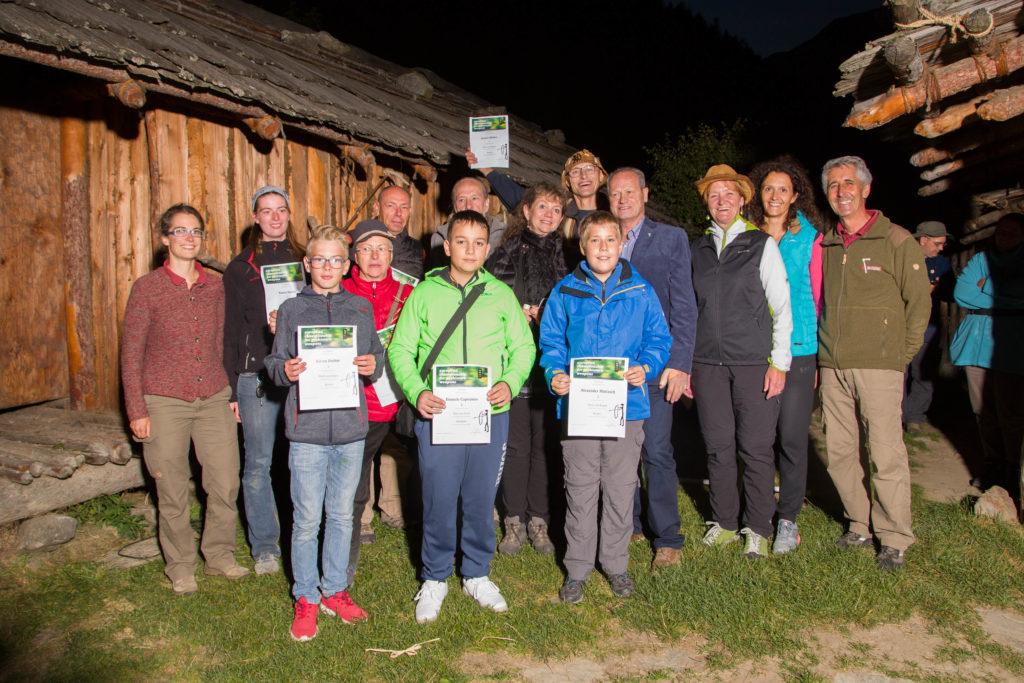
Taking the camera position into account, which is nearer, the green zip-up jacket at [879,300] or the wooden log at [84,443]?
the green zip-up jacket at [879,300]

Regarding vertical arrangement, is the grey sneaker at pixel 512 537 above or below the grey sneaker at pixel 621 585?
above

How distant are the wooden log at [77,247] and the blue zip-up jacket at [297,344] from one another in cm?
251

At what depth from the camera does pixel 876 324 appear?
4.61 meters

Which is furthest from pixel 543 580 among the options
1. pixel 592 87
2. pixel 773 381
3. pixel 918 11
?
pixel 592 87

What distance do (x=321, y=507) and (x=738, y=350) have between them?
107 inches

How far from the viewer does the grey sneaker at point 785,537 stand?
4.79 metres

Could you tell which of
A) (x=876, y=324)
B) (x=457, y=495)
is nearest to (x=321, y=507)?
(x=457, y=495)

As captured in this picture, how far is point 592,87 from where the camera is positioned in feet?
97.9

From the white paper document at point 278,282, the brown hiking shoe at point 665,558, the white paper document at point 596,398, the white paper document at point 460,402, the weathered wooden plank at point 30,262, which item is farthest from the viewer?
the weathered wooden plank at point 30,262

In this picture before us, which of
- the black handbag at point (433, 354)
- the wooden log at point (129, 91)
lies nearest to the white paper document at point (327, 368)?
the black handbag at point (433, 354)

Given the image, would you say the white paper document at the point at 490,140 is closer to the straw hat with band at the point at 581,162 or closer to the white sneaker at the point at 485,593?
the straw hat with band at the point at 581,162

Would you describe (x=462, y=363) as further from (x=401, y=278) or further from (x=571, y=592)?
(x=571, y=592)

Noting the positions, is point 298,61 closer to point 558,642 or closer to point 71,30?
point 71,30

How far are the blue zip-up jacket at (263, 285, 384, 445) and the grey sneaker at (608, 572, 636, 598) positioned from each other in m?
1.73
